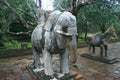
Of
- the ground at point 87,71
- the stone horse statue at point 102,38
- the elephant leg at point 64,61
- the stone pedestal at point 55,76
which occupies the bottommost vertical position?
the ground at point 87,71

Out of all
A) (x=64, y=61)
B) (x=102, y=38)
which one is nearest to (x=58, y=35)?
(x=64, y=61)

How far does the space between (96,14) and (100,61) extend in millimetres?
4527

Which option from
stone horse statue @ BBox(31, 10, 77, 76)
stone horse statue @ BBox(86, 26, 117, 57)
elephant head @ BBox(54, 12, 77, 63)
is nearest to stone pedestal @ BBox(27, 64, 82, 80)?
stone horse statue @ BBox(31, 10, 77, 76)

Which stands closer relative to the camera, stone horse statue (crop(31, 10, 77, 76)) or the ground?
stone horse statue (crop(31, 10, 77, 76))

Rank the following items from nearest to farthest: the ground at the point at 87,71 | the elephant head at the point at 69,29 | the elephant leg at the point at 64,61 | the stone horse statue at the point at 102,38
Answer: the elephant head at the point at 69,29 → the elephant leg at the point at 64,61 → the ground at the point at 87,71 → the stone horse statue at the point at 102,38

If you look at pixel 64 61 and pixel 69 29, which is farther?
pixel 64 61

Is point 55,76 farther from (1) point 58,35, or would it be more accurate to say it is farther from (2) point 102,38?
(2) point 102,38

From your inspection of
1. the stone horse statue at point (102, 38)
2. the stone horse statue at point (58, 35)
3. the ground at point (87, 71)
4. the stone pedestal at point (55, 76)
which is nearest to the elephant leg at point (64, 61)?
the stone horse statue at point (58, 35)

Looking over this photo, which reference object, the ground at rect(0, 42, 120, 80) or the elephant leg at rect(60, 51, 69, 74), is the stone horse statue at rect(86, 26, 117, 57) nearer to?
the ground at rect(0, 42, 120, 80)

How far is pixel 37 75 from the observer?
4.05m

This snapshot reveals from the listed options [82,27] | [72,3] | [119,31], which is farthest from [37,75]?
[119,31]

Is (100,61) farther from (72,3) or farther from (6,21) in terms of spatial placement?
(6,21)

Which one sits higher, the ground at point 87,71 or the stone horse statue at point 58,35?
the stone horse statue at point 58,35

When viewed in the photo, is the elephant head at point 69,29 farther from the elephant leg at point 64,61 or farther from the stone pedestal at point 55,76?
the stone pedestal at point 55,76
